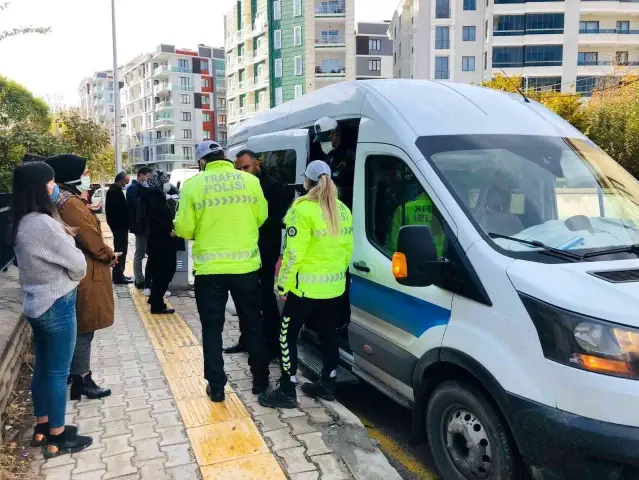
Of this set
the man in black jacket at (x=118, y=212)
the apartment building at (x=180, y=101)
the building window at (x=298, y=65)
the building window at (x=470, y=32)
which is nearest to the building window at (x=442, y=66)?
the building window at (x=470, y=32)

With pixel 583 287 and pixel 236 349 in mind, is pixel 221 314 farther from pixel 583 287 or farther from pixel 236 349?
pixel 583 287

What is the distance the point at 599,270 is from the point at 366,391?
285 cm

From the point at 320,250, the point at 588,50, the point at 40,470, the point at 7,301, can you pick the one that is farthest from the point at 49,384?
the point at 588,50

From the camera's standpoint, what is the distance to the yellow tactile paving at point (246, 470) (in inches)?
128

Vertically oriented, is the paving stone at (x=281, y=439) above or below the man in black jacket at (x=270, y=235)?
below

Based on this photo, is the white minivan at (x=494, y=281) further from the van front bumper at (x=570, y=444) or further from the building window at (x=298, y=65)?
the building window at (x=298, y=65)

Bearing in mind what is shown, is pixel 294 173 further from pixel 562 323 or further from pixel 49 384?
pixel 562 323

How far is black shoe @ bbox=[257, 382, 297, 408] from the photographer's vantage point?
13.9 ft

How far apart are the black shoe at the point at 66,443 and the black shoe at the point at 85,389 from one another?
799 mm

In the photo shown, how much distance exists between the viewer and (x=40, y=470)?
11.0 ft

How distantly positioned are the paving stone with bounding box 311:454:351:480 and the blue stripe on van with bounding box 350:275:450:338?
3.09 ft

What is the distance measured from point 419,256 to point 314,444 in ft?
5.10

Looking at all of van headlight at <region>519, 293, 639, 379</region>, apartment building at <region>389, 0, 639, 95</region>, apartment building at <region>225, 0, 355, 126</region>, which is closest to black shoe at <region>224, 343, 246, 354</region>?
van headlight at <region>519, 293, 639, 379</region>

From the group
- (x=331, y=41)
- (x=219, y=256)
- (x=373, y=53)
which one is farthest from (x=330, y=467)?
(x=373, y=53)
